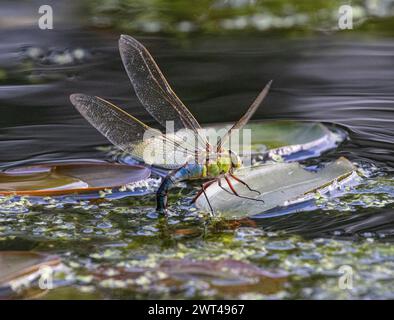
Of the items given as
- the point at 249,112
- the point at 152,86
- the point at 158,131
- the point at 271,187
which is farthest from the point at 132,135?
the point at 271,187

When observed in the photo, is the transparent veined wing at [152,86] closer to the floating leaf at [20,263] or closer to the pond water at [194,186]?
the pond water at [194,186]

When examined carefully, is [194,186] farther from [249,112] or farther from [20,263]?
[20,263]

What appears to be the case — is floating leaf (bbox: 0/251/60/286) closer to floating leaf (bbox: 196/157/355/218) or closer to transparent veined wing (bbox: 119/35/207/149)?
floating leaf (bbox: 196/157/355/218)

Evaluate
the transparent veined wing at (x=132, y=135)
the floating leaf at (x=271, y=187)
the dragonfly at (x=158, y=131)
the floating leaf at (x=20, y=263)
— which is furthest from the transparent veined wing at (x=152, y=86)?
the floating leaf at (x=20, y=263)

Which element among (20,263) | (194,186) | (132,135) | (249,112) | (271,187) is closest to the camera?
(20,263)
